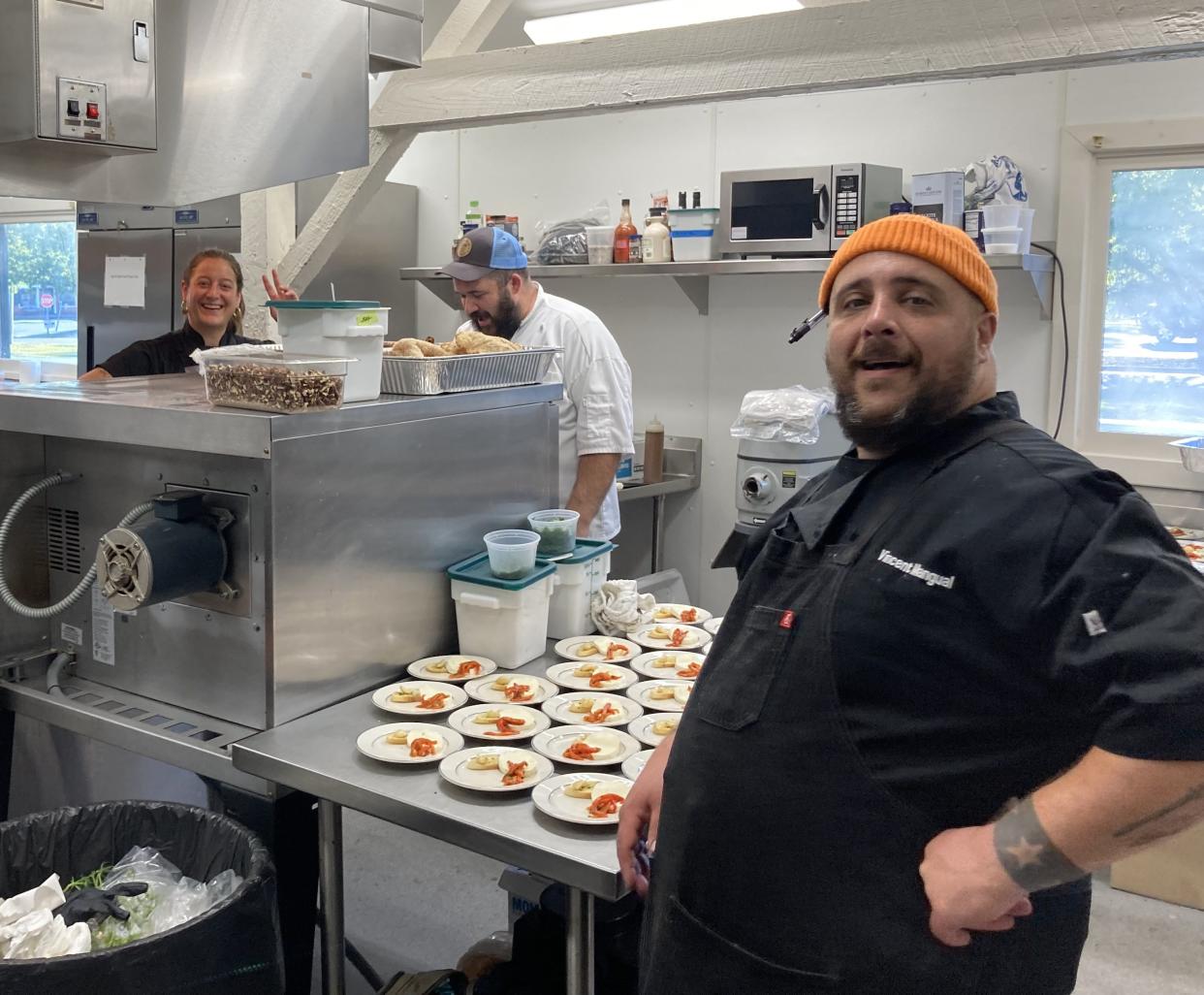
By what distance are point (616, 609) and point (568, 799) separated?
0.76 meters

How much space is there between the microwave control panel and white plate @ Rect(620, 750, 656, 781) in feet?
8.09

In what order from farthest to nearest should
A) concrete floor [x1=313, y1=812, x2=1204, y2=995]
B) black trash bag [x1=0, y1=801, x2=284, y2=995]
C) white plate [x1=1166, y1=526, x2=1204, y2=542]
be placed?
Answer: white plate [x1=1166, y1=526, x2=1204, y2=542] → concrete floor [x1=313, y1=812, x2=1204, y2=995] → black trash bag [x1=0, y1=801, x2=284, y2=995]

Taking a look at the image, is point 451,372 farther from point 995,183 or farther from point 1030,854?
point 995,183

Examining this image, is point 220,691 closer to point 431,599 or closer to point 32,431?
point 431,599

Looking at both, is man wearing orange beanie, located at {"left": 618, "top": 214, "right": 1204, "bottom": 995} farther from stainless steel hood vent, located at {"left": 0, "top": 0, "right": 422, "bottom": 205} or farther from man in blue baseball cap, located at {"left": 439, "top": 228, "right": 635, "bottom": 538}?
man in blue baseball cap, located at {"left": 439, "top": 228, "right": 635, "bottom": 538}

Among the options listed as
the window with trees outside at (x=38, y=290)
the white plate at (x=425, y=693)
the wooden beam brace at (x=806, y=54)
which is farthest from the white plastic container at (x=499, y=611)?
the window with trees outside at (x=38, y=290)

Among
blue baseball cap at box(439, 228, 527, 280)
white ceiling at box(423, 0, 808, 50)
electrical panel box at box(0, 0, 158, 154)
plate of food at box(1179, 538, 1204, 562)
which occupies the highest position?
white ceiling at box(423, 0, 808, 50)

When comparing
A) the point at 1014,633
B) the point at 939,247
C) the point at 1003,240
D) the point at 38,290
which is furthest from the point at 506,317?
the point at 38,290

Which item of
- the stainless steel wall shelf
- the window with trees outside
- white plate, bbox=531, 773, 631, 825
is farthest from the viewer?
the window with trees outside

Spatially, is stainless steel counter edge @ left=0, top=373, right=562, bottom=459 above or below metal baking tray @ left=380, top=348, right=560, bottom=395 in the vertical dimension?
below

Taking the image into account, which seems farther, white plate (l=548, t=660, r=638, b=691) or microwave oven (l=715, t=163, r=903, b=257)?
microwave oven (l=715, t=163, r=903, b=257)

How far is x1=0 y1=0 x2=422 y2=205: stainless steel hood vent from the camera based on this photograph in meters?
2.07

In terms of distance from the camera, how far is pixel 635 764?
5.88 ft

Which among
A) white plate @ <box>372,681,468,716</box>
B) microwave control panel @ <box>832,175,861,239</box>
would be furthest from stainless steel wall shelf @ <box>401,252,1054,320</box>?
white plate @ <box>372,681,468,716</box>
